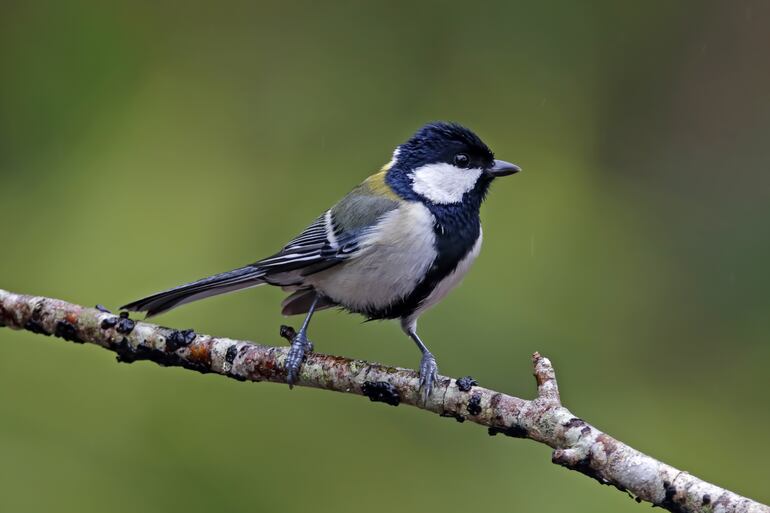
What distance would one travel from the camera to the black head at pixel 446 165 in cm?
232

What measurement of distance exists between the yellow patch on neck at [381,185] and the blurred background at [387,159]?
490mm

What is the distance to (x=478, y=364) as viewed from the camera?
8.48ft

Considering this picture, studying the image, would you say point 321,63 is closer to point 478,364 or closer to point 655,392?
point 478,364

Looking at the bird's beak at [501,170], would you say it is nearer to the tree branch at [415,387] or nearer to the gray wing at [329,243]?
the gray wing at [329,243]

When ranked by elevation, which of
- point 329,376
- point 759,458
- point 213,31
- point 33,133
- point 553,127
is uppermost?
point 213,31

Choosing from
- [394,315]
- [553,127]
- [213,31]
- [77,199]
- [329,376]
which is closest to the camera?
[329,376]

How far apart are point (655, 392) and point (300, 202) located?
132 cm

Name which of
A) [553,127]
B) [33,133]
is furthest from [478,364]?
[33,133]

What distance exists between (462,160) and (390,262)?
41 centimetres

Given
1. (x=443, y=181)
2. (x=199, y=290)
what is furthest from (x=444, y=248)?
(x=199, y=290)

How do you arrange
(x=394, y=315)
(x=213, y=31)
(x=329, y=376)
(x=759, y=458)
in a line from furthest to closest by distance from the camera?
(x=213, y=31) < (x=759, y=458) < (x=394, y=315) < (x=329, y=376)

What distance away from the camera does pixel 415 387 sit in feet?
5.77

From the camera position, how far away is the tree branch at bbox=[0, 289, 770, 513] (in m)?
1.41

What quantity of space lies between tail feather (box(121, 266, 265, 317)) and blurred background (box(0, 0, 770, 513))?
1.15 feet
